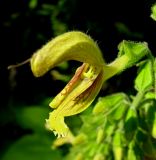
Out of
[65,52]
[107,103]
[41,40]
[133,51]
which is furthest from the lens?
[41,40]

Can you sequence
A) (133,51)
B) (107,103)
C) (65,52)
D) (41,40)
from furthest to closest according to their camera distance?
(41,40), (107,103), (133,51), (65,52)

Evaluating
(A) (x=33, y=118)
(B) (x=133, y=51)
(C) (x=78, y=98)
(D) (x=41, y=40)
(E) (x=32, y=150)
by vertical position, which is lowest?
(C) (x=78, y=98)

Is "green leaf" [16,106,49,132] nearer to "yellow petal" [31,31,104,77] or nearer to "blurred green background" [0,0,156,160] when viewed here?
"blurred green background" [0,0,156,160]

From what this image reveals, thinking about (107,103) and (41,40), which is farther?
(41,40)

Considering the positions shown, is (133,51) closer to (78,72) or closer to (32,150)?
(78,72)

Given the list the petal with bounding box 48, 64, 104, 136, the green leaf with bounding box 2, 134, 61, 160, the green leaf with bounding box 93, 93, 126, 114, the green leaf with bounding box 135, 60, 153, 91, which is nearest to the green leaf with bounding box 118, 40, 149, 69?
the green leaf with bounding box 135, 60, 153, 91

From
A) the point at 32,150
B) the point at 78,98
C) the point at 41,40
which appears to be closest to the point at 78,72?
the point at 78,98

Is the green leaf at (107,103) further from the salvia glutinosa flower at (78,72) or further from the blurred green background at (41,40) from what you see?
the blurred green background at (41,40)
